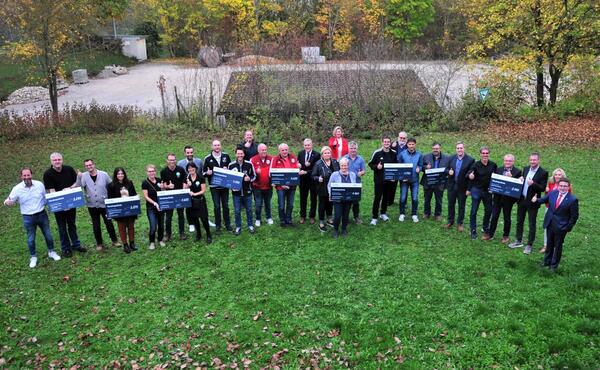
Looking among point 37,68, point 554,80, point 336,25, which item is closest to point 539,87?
point 554,80

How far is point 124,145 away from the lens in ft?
61.4

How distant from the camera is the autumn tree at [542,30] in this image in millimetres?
19312

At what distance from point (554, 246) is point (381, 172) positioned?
12.0 feet

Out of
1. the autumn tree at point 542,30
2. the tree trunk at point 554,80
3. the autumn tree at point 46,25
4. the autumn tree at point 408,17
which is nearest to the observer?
the autumn tree at point 542,30

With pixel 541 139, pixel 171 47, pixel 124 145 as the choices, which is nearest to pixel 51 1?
pixel 124 145

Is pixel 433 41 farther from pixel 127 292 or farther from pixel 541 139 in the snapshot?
pixel 127 292

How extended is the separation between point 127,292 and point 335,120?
13.0 m

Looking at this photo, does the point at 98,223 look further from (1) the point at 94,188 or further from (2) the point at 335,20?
(2) the point at 335,20

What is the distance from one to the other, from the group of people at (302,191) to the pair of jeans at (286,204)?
2cm

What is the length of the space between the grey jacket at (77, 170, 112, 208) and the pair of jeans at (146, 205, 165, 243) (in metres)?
0.88

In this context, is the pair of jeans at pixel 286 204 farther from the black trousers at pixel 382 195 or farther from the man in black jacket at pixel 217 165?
the black trousers at pixel 382 195

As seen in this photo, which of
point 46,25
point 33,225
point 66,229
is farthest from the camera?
point 46,25

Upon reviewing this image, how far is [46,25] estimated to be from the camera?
20.4m

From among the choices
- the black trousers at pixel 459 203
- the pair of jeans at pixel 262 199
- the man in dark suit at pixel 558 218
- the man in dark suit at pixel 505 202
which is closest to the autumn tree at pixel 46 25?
the pair of jeans at pixel 262 199
